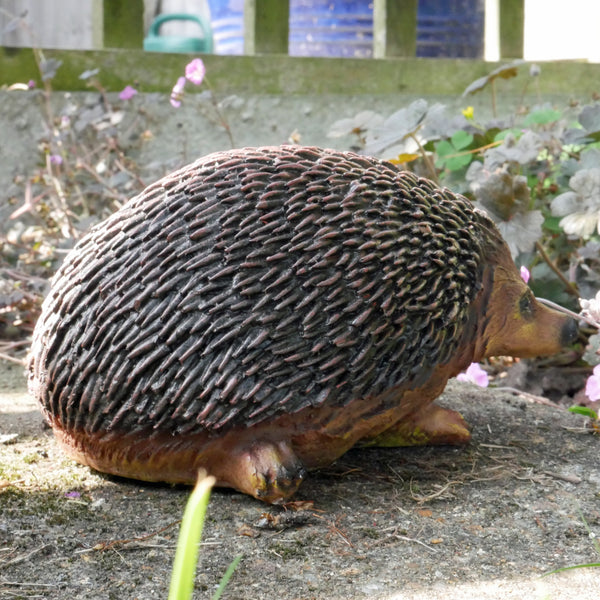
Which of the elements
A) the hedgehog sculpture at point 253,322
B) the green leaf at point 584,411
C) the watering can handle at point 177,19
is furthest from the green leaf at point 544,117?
the watering can handle at point 177,19

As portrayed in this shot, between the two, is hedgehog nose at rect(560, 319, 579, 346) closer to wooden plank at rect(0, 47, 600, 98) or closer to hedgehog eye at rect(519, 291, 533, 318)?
hedgehog eye at rect(519, 291, 533, 318)

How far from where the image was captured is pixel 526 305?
2510mm

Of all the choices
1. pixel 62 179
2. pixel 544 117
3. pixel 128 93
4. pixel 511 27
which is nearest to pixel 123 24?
pixel 128 93

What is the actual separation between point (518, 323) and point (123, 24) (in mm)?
3691

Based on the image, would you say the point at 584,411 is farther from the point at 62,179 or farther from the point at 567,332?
the point at 62,179

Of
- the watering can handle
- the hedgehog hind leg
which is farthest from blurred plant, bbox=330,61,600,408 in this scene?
the watering can handle

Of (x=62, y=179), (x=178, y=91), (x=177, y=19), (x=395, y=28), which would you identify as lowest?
(x=62, y=179)

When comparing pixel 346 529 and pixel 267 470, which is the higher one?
pixel 267 470

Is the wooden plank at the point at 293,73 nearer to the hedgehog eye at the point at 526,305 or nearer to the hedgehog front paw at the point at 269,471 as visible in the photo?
the hedgehog eye at the point at 526,305

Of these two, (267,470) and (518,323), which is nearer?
(267,470)

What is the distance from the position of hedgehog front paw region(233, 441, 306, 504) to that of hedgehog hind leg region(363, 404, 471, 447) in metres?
0.40

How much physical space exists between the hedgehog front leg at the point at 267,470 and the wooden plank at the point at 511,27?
191 inches

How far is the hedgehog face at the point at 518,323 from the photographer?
2455 mm

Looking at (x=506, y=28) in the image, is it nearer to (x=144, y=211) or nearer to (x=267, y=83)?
(x=267, y=83)
